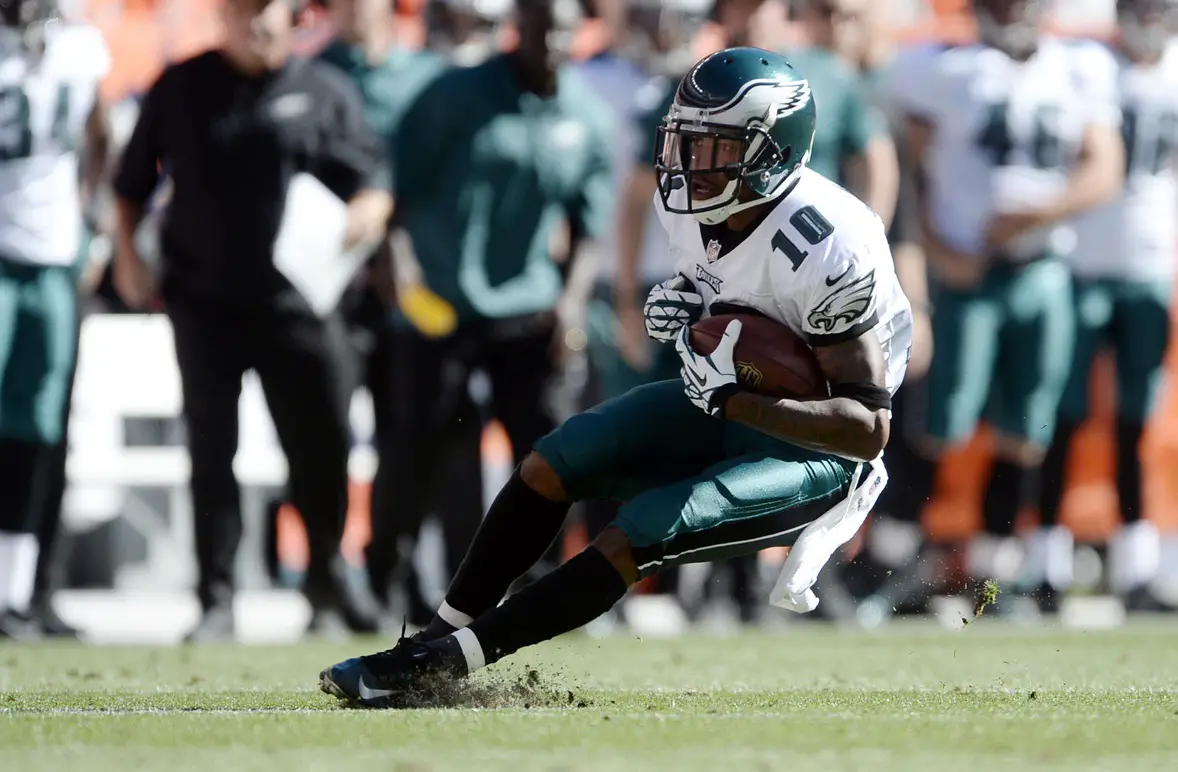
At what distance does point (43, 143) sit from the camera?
26.0ft

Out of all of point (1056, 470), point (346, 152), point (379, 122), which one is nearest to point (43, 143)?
point (346, 152)

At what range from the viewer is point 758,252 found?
5043mm

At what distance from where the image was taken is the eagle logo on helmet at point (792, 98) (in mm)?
5105

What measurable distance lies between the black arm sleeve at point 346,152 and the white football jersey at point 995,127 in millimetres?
2254

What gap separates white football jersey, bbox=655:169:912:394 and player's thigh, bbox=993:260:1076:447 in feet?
12.0

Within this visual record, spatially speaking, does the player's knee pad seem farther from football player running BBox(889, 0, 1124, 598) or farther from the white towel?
football player running BBox(889, 0, 1124, 598)

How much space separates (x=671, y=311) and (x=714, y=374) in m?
0.37

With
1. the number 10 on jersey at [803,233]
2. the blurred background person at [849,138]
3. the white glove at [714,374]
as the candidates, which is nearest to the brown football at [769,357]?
the white glove at [714,374]

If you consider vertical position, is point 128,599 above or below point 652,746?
below

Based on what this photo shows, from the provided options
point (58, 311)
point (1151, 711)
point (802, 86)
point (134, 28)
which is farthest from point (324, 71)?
point (1151, 711)

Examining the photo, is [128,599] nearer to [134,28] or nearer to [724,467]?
[134,28]

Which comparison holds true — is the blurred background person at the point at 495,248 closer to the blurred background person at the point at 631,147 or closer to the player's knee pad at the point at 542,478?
the blurred background person at the point at 631,147

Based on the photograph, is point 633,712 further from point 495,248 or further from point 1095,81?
point 1095,81

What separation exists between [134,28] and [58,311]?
2.59 m
